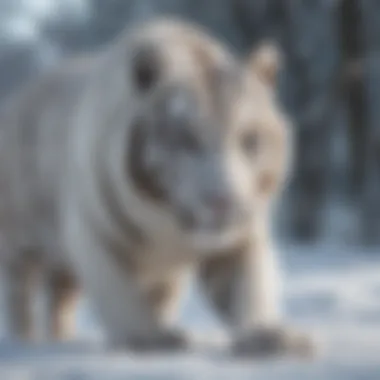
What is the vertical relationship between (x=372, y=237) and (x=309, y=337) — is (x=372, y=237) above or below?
above

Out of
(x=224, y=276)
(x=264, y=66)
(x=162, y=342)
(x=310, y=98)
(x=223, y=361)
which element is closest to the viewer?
(x=223, y=361)

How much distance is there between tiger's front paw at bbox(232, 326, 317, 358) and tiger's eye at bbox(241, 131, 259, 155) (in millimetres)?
279

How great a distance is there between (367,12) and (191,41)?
3571 mm

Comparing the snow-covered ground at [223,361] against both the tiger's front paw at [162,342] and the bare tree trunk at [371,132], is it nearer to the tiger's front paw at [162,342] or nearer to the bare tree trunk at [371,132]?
the tiger's front paw at [162,342]

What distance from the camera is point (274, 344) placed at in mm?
1607

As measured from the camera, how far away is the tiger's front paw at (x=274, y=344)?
5.24ft

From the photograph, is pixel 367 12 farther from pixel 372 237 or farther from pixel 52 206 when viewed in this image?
pixel 52 206

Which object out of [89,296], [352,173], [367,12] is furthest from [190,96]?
[352,173]

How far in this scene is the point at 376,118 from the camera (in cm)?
553

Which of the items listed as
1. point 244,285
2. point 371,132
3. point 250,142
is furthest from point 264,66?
point 371,132

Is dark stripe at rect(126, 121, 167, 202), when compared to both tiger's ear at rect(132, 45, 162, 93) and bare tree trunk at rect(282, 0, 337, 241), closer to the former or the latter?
tiger's ear at rect(132, 45, 162, 93)

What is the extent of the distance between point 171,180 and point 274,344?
295 mm

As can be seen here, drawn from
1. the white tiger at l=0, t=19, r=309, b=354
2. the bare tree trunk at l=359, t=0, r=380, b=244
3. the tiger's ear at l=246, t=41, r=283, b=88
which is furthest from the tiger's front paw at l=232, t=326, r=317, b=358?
the bare tree trunk at l=359, t=0, r=380, b=244

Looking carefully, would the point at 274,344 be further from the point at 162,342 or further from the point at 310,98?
the point at 310,98
